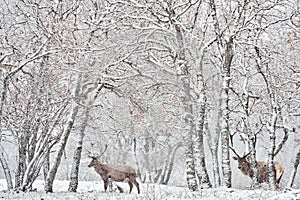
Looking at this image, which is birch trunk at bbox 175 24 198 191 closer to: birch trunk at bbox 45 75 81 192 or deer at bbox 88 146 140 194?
birch trunk at bbox 45 75 81 192

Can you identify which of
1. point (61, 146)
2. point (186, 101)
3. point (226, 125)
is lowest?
point (61, 146)

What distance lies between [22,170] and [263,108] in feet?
46.8

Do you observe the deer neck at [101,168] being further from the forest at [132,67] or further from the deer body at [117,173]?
the forest at [132,67]

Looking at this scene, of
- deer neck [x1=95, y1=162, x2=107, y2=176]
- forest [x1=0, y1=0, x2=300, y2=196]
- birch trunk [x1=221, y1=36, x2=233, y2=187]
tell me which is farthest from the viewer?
deer neck [x1=95, y1=162, x2=107, y2=176]

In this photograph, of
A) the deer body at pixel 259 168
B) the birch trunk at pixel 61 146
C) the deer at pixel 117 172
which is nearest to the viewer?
the birch trunk at pixel 61 146

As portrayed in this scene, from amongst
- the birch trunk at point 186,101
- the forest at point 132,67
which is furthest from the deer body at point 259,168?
the birch trunk at point 186,101

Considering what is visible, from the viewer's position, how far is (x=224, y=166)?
14.3 m

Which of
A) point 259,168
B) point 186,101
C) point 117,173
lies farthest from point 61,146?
point 259,168

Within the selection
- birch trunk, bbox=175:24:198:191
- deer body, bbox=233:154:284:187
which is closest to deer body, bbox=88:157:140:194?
deer body, bbox=233:154:284:187

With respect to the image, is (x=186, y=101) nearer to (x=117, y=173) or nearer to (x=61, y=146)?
(x=61, y=146)

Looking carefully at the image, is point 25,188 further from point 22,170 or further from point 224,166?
point 224,166

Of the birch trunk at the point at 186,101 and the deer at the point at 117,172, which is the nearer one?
the birch trunk at the point at 186,101

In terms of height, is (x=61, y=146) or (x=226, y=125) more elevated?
(x=226, y=125)

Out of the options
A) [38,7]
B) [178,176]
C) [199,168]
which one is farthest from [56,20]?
[178,176]
